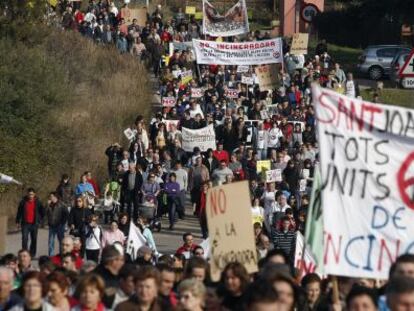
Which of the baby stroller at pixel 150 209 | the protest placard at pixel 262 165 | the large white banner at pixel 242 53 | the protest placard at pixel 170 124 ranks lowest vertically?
the baby stroller at pixel 150 209

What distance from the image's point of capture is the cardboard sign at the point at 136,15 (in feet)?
158

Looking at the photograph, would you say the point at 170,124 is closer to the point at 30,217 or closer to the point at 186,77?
the point at 186,77

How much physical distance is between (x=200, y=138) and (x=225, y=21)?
403 inches

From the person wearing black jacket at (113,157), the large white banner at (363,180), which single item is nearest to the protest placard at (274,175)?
the person wearing black jacket at (113,157)

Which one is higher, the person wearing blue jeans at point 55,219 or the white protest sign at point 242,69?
the white protest sign at point 242,69

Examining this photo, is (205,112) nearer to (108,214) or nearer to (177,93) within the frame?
(177,93)

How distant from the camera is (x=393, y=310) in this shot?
9.58 meters

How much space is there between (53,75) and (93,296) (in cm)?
2156

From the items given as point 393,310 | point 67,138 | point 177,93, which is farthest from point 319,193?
point 177,93

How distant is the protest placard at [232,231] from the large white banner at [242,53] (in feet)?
80.0

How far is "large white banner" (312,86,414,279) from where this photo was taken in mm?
11539

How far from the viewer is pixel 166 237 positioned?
27.4 metres

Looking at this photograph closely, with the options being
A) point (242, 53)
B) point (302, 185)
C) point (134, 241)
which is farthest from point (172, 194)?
point (242, 53)

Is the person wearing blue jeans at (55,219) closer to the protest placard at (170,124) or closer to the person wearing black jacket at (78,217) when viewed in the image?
the person wearing black jacket at (78,217)
